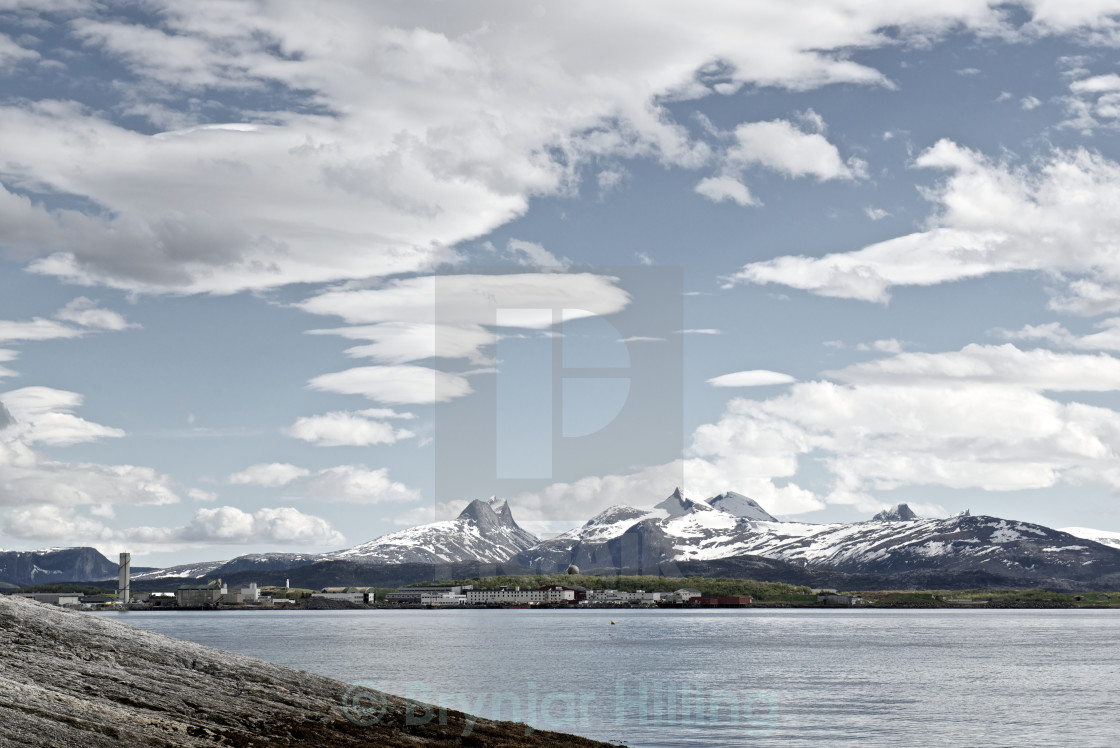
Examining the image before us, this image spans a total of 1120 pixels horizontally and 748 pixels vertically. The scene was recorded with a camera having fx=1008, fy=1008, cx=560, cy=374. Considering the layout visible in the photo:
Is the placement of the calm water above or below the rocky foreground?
below

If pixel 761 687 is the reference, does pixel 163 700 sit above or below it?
above

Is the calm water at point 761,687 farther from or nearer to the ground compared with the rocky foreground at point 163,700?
nearer to the ground

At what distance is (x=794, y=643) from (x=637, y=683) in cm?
8626

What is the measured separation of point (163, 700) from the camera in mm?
Result: 38094

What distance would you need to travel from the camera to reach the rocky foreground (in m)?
31.9

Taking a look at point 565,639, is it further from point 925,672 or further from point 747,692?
point 747,692

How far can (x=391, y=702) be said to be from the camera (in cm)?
4931

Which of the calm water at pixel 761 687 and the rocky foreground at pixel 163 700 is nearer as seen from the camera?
the rocky foreground at pixel 163 700

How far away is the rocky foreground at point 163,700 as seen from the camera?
31891 mm

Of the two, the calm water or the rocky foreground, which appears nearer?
the rocky foreground

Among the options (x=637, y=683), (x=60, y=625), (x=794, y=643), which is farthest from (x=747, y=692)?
(x=794, y=643)

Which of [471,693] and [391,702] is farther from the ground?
[391,702]

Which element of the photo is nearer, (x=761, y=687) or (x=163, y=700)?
(x=163, y=700)

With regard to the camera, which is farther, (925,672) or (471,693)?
(925,672)
